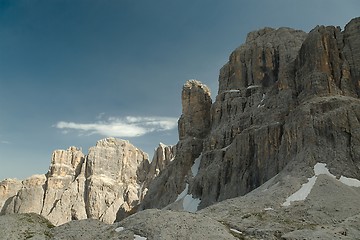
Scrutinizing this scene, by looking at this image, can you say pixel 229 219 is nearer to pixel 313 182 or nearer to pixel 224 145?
pixel 313 182

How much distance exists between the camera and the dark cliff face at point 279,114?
7631cm

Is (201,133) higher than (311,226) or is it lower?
higher

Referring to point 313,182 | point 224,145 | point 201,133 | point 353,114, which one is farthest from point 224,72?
point 313,182

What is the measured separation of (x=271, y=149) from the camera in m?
88.4

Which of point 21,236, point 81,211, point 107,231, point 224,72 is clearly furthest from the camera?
point 81,211

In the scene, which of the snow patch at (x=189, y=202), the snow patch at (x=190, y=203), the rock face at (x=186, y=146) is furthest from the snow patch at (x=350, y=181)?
the rock face at (x=186, y=146)

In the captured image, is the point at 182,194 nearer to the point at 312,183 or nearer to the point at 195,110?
the point at 195,110

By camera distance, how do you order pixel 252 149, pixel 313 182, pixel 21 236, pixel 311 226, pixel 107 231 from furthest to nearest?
pixel 252 149, pixel 313 182, pixel 311 226, pixel 107 231, pixel 21 236

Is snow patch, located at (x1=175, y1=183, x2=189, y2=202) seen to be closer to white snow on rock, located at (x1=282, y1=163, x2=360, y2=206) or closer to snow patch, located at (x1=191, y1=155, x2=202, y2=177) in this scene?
snow patch, located at (x1=191, y1=155, x2=202, y2=177)

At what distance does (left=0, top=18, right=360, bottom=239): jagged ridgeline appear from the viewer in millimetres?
47938

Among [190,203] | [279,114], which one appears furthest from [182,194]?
[279,114]

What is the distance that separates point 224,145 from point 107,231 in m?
72.7

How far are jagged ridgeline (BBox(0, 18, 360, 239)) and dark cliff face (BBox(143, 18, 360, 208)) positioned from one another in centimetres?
27

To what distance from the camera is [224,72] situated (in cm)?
→ 13600
